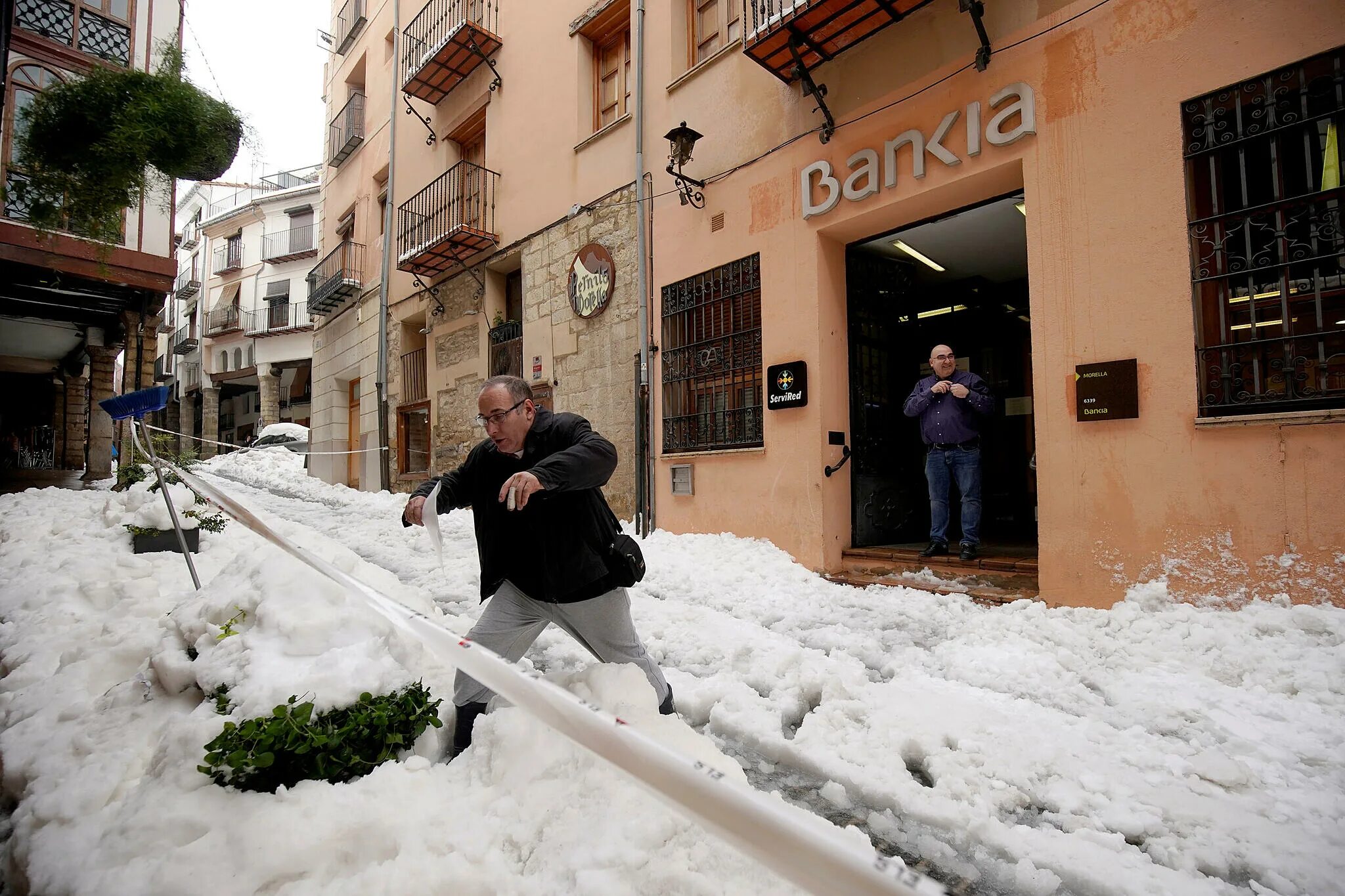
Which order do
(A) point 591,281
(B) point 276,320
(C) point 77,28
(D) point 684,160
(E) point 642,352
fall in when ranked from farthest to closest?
(B) point 276,320 → (C) point 77,28 → (A) point 591,281 → (E) point 642,352 → (D) point 684,160

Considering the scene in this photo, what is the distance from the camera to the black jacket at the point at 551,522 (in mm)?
2672

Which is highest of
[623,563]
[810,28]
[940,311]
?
[810,28]

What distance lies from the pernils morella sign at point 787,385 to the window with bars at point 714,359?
0.85 ft

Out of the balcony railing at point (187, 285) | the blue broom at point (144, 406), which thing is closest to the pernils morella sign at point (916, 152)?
the blue broom at point (144, 406)

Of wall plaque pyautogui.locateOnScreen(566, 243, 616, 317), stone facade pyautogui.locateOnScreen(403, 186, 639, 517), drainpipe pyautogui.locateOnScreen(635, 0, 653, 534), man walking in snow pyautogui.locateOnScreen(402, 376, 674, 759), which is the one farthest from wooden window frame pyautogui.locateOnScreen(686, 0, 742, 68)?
man walking in snow pyautogui.locateOnScreen(402, 376, 674, 759)

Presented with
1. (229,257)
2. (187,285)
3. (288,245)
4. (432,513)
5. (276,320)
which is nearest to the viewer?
(432,513)

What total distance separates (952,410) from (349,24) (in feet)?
62.3

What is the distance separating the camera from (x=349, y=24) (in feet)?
54.2

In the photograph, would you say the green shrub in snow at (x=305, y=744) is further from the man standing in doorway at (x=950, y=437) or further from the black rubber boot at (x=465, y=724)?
the man standing in doorway at (x=950, y=437)

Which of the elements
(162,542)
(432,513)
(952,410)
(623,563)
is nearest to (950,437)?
(952,410)

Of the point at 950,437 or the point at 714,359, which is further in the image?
the point at 714,359

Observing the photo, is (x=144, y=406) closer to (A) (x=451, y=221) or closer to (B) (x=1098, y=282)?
(B) (x=1098, y=282)

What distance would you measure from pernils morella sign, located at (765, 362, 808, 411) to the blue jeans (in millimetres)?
1277

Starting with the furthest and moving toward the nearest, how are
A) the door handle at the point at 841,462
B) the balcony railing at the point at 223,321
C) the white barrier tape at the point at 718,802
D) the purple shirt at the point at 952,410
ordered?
the balcony railing at the point at 223,321, the door handle at the point at 841,462, the purple shirt at the point at 952,410, the white barrier tape at the point at 718,802
